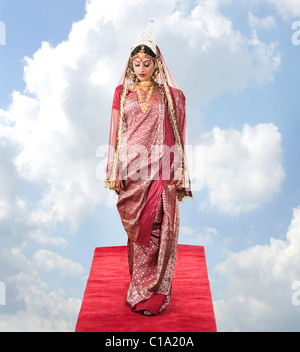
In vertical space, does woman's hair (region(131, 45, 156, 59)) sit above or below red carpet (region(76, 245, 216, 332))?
above

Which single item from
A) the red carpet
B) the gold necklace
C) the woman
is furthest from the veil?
the red carpet

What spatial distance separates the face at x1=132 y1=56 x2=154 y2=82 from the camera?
530 cm

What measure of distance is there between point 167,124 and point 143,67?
0.56 meters

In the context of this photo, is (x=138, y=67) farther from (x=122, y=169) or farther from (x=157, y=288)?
(x=157, y=288)

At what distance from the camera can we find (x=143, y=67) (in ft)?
17.5

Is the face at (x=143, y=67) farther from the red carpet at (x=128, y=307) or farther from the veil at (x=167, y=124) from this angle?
the red carpet at (x=128, y=307)

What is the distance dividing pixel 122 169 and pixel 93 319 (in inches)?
52.7

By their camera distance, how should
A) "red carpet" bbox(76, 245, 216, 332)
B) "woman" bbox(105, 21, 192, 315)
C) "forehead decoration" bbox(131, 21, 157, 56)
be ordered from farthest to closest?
"forehead decoration" bbox(131, 21, 157, 56) → "woman" bbox(105, 21, 192, 315) → "red carpet" bbox(76, 245, 216, 332)

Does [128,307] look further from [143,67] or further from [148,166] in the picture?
[143,67]

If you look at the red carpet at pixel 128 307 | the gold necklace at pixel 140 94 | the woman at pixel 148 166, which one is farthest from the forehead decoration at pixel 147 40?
the red carpet at pixel 128 307

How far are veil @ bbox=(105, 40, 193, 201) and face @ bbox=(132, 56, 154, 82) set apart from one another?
8 centimetres

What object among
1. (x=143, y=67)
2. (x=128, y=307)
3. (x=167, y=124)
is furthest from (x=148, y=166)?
(x=128, y=307)

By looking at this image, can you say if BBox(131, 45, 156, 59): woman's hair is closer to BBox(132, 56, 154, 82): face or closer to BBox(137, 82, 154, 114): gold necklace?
BBox(132, 56, 154, 82): face
